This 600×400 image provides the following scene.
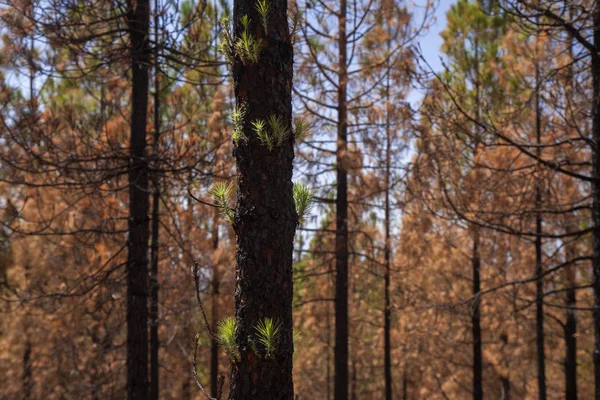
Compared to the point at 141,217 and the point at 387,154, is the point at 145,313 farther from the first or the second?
the point at 387,154

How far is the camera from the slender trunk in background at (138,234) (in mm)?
6200

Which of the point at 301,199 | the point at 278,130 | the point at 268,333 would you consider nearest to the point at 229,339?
the point at 268,333

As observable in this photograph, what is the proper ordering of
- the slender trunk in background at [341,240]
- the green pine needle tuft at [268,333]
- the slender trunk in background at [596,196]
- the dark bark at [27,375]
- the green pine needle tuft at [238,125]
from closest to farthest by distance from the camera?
1. the green pine needle tuft at [268,333]
2. the green pine needle tuft at [238,125]
3. the slender trunk in background at [596,196]
4. the slender trunk in background at [341,240]
5. the dark bark at [27,375]

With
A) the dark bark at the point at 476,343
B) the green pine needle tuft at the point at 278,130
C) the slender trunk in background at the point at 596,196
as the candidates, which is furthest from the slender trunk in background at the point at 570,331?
the green pine needle tuft at the point at 278,130

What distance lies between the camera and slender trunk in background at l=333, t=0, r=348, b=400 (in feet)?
30.4

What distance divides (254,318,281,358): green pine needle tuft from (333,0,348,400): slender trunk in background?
6.55 m

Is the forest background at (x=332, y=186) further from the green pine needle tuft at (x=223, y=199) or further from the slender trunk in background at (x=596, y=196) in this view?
the green pine needle tuft at (x=223, y=199)

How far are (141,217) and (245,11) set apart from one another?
13.2 feet

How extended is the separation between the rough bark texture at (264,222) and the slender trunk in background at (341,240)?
248 inches

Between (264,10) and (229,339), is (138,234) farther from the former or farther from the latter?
(264,10)

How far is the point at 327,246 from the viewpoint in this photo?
418 inches

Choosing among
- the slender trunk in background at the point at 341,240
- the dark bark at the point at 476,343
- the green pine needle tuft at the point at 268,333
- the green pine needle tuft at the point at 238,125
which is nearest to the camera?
the green pine needle tuft at the point at 268,333

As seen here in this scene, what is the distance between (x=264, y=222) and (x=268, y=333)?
0.53 metres

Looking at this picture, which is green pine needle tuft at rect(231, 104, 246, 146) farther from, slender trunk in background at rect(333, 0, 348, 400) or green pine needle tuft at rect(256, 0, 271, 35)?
slender trunk in background at rect(333, 0, 348, 400)
